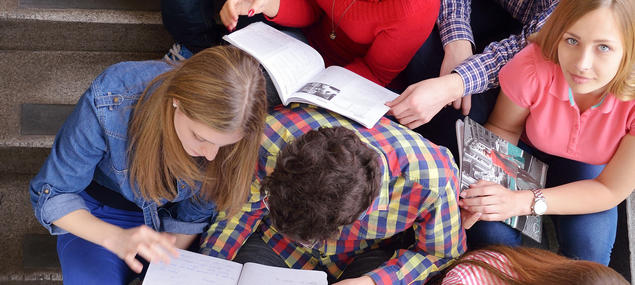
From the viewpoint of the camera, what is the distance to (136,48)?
1735 mm

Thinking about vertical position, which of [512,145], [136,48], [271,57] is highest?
[271,57]

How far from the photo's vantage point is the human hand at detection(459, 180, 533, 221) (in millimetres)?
1261

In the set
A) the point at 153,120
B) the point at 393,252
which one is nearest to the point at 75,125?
the point at 153,120

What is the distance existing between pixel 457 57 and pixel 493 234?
51cm

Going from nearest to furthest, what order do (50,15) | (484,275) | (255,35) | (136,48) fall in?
(484,275), (255,35), (50,15), (136,48)

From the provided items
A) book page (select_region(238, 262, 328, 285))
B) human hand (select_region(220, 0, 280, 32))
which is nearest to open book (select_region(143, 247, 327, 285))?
book page (select_region(238, 262, 328, 285))

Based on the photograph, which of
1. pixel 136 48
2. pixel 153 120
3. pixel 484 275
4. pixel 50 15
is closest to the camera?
pixel 153 120

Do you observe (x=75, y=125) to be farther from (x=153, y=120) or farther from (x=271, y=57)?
(x=271, y=57)

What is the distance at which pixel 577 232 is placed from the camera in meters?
1.41

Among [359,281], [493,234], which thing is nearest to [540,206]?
[493,234]

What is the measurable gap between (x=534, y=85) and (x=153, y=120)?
2.97 ft

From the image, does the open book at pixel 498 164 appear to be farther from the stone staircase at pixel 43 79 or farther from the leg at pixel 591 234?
the stone staircase at pixel 43 79

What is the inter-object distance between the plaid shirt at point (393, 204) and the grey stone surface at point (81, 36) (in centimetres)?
66

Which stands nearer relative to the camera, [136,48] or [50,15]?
[50,15]
